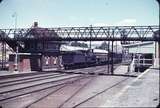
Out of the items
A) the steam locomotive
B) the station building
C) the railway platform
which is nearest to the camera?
the railway platform

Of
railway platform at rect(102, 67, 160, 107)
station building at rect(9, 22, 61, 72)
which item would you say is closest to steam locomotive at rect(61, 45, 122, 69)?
station building at rect(9, 22, 61, 72)

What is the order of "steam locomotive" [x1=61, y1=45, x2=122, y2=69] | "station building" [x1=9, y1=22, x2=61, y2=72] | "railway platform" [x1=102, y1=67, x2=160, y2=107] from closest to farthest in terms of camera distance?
"railway platform" [x1=102, y1=67, x2=160, y2=107] → "station building" [x1=9, y1=22, x2=61, y2=72] → "steam locomotive" [x1=61, y1=45, x2=122, y2=69]

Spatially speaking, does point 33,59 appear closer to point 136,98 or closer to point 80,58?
point 80,58

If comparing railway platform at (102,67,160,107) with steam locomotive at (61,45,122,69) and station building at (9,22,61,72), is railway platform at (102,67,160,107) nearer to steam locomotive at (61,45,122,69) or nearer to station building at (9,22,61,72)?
station building at (9,22,61,72)

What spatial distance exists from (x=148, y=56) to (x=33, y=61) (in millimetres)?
18889

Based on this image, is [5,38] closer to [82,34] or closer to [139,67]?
[82,34]

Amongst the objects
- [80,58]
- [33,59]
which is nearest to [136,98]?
[33,59]

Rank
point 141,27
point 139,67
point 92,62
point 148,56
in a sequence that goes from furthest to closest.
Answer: point 92,62, point 148,56, point 139,67, point 141,27

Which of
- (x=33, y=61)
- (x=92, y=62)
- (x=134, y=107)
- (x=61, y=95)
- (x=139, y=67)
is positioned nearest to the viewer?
(x=134, y=107)

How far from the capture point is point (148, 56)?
49375 mm

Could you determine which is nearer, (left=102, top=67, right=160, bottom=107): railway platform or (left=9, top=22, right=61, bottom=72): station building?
(left=102, top=67, right=160, bottom=107): railway platform

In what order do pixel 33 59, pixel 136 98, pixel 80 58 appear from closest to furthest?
pixel 136 98 < pixel 33 59 < pixel 80 58

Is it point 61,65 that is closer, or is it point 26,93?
point 26,93

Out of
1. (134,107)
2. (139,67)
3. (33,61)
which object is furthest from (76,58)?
(134,107)
